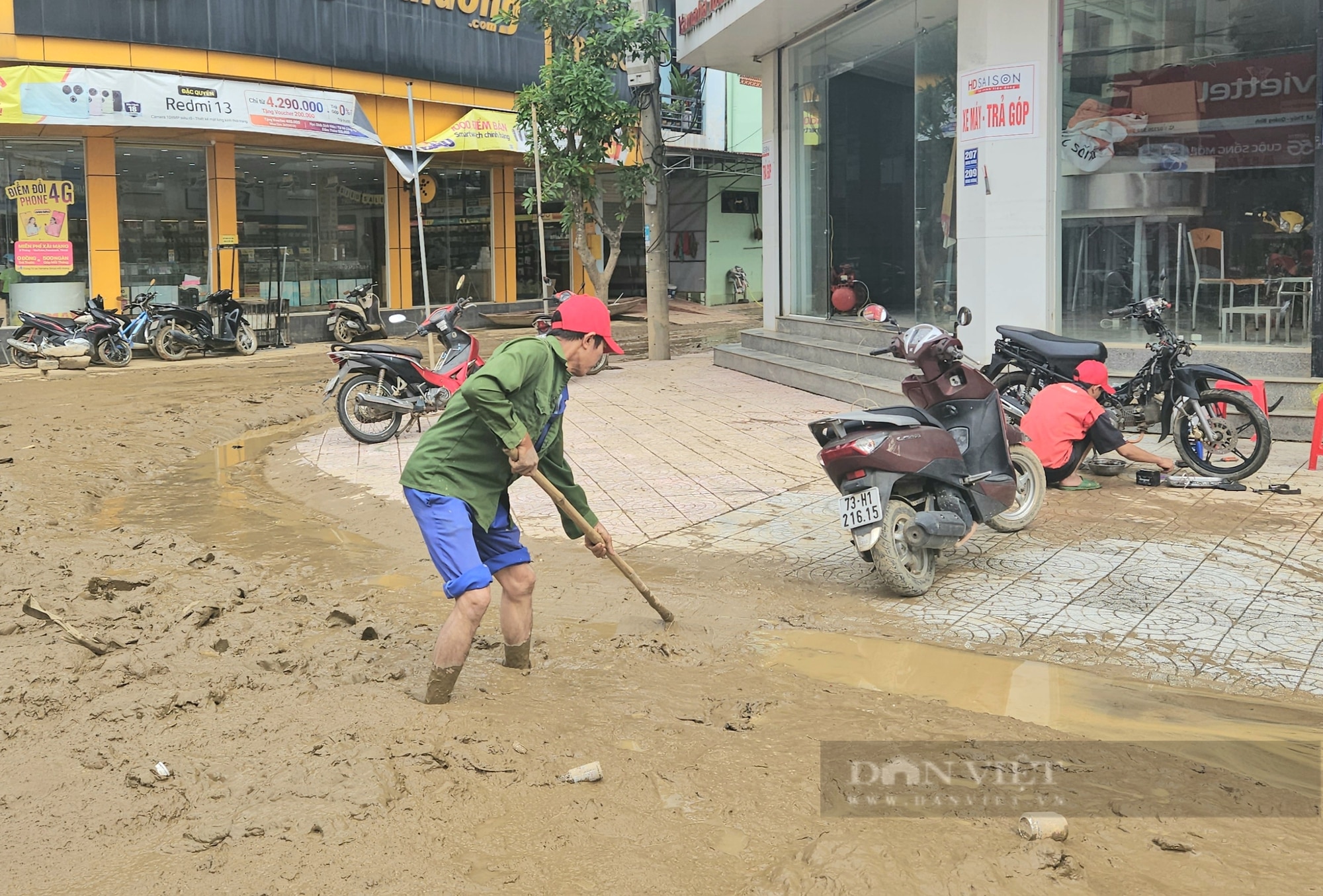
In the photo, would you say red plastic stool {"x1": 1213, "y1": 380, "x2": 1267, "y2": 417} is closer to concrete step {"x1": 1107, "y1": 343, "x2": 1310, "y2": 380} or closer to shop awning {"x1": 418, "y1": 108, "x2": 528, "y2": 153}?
concrete step {"x1": 1107, "y1": 343, "x2": 1310, "y2": 380}

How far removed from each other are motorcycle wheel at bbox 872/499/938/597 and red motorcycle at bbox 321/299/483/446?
5.24 m

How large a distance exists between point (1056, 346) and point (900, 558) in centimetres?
346

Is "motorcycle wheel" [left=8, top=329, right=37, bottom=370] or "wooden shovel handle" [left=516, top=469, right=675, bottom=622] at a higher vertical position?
"motorcycle wheel" [left=8, top=329, right=37, bottom=370]

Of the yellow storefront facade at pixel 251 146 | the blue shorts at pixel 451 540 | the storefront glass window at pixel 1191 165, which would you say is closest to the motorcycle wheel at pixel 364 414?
the blue shorts at pixel 451 540

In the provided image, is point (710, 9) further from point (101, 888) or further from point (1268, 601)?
point (101, 888)

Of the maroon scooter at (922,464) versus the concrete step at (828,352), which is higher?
the concrete step at (828,352)

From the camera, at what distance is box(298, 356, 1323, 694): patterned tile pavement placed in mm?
4770

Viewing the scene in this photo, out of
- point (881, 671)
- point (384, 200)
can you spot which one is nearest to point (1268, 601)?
point (881, 671)

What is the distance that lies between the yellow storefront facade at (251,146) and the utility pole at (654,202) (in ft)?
21.8

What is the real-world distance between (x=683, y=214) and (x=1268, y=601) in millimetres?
25848

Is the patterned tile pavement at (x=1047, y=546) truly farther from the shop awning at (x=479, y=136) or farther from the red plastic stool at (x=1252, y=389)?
the shop awning at (x=479, y=136)

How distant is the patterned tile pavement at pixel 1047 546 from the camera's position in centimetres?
477

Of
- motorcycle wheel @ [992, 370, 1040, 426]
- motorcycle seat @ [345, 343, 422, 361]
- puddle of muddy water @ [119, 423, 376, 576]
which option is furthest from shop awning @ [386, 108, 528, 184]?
motorcycle wheel @ [992, 370, 1040, 426]

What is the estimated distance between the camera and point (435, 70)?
21.8 meters
